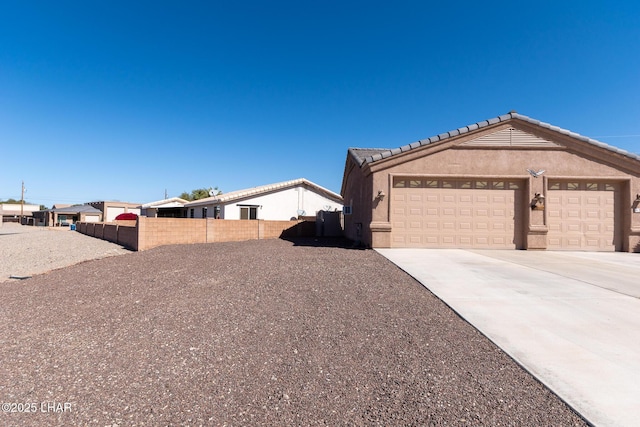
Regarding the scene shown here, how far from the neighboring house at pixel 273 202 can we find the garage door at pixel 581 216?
53.9 feet

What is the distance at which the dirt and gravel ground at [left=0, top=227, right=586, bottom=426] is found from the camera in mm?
2465

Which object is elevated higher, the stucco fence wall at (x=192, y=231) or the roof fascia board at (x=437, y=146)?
the roof fascia board at (x=437, y=146)

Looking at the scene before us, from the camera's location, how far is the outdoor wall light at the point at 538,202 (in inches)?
460

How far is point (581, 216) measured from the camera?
12.0m

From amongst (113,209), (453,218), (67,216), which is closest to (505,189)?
(453,218)

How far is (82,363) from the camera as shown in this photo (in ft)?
10.8

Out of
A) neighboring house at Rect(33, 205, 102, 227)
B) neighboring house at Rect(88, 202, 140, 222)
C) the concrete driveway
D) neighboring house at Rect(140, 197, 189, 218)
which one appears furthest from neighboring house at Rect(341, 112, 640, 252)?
neighboring house at Rect(33, 205, 102, 227)

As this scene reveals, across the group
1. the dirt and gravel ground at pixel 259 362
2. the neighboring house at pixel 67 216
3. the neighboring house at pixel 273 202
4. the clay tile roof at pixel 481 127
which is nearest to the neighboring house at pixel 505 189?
the clay tile roof at pixel 481 127

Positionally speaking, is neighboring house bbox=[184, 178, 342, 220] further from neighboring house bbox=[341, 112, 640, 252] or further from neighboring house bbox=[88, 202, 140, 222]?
neighboring house bbox=[88, 202, 140, 222]

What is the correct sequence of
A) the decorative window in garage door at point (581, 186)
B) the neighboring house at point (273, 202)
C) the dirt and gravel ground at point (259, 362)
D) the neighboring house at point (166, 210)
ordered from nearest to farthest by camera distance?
the dirt and gravel ground at point (259, 362) → the decorative window in garage door at point (581, 186) → the neighboring house at point (273, 202) → the neighboring house at point (166, 210)

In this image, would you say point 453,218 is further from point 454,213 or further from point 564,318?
point 564,318

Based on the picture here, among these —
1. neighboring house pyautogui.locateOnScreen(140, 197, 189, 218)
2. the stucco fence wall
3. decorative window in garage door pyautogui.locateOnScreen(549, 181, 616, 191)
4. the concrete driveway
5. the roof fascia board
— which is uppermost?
the roof fascia board

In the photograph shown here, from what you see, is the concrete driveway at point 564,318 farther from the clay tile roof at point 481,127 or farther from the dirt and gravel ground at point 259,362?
the clay tile roof at point 481,127

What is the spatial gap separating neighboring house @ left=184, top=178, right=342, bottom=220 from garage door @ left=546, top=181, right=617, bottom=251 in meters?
16.4
